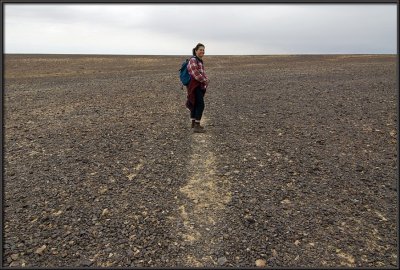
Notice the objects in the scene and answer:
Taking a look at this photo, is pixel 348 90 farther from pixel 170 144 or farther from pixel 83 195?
pixel 83 195

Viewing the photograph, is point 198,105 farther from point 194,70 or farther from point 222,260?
point 222,260

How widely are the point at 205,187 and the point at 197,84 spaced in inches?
167

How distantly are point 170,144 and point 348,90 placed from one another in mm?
12017

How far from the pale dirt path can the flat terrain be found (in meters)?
0.03

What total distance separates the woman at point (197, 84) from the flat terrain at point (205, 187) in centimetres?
77

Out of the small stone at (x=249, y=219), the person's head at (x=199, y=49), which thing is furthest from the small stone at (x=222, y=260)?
the person's head at (x=199, y=49)

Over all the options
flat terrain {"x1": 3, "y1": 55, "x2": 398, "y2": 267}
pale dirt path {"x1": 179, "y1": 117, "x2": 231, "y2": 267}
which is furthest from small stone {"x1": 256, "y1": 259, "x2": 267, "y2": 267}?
pale dirt path {"x1": 179, "y1": 117, "x2": 231, "y2": 267}

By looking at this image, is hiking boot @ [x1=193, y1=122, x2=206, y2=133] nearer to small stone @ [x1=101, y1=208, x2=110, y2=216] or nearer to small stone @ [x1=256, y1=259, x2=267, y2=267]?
small stone @ [x1=101, y1=208, x2=110, y2=216]

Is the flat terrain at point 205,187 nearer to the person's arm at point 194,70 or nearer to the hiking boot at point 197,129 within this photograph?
the hiking boot at point 197,129

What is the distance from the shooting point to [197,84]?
10.7 m

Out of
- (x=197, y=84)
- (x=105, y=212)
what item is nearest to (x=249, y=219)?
(x=105, y=212)

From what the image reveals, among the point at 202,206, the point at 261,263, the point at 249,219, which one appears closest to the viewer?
the point at 261,263

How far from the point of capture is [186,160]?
928 cm

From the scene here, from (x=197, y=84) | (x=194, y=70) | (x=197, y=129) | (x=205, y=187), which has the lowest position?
(x=205, y=187)
